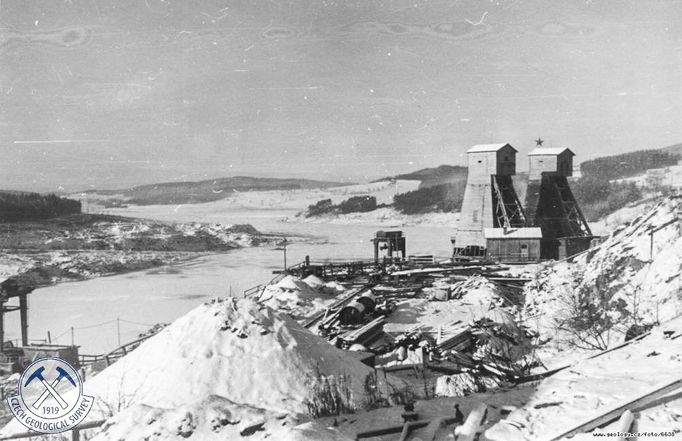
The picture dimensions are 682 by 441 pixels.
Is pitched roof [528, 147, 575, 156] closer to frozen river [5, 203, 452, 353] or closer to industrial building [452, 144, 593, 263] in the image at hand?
industrial building [452, 144, 593, 263]

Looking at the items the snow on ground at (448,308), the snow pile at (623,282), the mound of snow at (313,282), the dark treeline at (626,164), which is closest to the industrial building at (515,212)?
the snow pile at (623,282)

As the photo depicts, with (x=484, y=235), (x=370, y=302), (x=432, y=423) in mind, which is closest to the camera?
(x=432, y=423)

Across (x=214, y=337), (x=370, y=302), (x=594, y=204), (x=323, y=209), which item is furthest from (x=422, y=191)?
(x=214, y=337)

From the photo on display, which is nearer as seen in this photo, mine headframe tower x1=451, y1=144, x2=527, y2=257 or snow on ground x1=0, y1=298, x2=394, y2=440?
snow on ground x1=0, y1=298, x2=394, y2=440

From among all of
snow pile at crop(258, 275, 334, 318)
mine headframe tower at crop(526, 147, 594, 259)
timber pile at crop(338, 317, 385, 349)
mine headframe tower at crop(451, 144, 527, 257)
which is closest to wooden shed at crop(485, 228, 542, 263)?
mine headframe tower at crop(451, 144, 527, 257)

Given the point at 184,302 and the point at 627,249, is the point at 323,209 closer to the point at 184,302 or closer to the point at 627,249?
the point at 184,302

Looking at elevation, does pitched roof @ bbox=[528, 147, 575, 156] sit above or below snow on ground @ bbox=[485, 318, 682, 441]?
above
